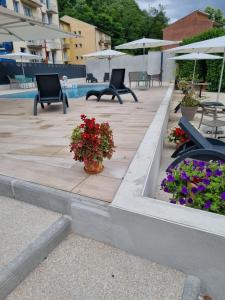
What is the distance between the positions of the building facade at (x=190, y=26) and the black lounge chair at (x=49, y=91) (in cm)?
3125

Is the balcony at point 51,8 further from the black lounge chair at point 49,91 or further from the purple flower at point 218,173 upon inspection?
the purple flower at point 218,173

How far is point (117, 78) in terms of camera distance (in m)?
7.39

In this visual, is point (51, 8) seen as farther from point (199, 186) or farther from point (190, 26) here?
point (199, 186)

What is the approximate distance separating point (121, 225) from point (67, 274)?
49 centimetres

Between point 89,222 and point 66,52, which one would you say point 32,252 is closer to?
point 89,222

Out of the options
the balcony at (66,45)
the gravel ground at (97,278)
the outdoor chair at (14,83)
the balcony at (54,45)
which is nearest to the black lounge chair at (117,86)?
the gravel ground at (97,278)

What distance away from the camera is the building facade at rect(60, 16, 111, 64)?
119 ft

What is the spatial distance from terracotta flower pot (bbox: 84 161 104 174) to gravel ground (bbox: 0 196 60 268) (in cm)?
56

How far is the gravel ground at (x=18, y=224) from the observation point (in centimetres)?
163

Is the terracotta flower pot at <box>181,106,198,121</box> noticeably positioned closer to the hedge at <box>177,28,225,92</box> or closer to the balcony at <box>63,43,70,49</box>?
the hedge at <box>177,28,225,92</box>

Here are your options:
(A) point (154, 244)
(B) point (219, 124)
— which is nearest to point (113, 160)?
(A) point (154, 244)

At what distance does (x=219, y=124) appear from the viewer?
13.5ft

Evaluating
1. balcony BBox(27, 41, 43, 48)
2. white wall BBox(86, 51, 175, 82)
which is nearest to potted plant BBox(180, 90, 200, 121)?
white wall BBox(86, 51, 175, 82)

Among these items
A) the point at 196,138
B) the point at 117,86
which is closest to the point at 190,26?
the point at 117,86
